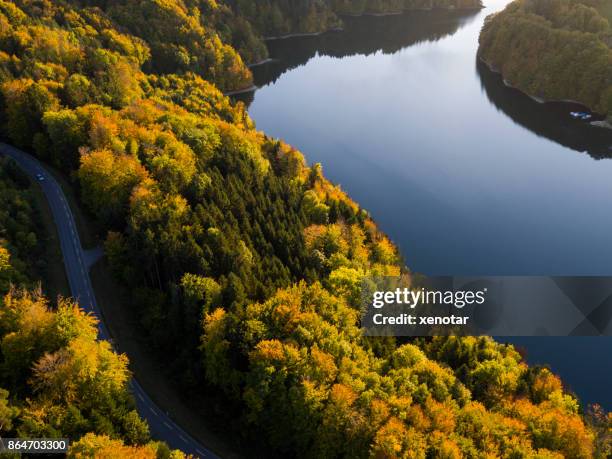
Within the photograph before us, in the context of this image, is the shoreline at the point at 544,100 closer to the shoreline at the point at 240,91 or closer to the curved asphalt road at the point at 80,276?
the shoreline at the point at 240,91

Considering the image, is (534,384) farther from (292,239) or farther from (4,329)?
(4,329)

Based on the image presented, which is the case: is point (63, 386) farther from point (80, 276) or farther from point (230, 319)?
point (80, 276)

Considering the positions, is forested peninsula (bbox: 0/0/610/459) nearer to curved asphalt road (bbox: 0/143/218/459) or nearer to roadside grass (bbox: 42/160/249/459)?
roadside grass (bbox: 42/160/249/459)

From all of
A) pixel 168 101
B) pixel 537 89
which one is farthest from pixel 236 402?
pixel 537 89

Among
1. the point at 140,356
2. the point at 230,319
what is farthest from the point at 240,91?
the point at 230,319

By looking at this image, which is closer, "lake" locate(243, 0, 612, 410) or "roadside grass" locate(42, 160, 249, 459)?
"roadside grass" locate(42, 160, 249, 459)

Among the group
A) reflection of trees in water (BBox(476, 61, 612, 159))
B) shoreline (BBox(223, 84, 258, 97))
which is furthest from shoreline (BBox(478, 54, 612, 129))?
shoreline (BBox(223, 84, 258, 97))
